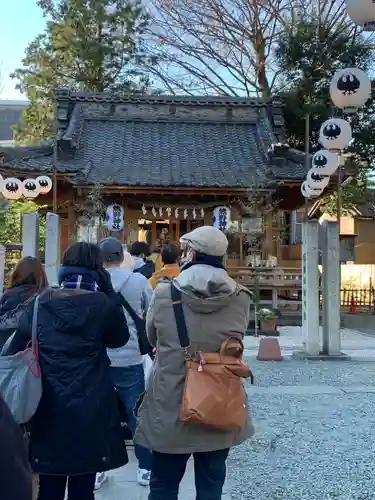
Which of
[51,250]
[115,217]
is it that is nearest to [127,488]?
[51,250]

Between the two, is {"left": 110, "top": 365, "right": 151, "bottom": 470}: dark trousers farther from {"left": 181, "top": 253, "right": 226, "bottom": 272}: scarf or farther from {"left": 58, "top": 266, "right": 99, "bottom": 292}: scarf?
{"left": 181, "top": 253, "right": 226, "bottom": 272}: scarf

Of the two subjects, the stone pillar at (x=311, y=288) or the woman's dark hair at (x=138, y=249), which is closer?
the woman's dark hair at (x=138, y=249)

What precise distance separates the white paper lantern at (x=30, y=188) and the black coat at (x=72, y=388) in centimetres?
1190

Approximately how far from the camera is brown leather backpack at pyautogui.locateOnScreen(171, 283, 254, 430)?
2443mm

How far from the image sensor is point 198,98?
18781mm

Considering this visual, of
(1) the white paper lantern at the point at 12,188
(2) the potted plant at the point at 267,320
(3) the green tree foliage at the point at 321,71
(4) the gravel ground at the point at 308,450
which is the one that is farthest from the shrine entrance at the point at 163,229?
(4) the gravel ground at the point at 308,450

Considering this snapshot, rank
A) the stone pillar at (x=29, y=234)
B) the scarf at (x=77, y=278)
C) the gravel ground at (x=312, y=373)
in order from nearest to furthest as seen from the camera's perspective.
A: the scarf at (x=77, y=278), the gravel ground at (x=312, y=373), the stone pillar at (x=29, y=234)

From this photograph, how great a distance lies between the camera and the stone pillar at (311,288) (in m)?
8.97

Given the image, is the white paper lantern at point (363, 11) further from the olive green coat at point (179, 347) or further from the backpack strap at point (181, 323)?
the backpack strap at point (181, 323)

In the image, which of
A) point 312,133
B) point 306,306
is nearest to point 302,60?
point 312,133

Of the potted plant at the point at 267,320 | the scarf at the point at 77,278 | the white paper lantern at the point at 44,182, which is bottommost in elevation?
the potted plant at the point at 267,320

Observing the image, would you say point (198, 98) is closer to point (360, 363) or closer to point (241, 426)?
point (360, 363)

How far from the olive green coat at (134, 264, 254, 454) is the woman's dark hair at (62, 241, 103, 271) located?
1.42 feet

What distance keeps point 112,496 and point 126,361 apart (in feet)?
2.78
